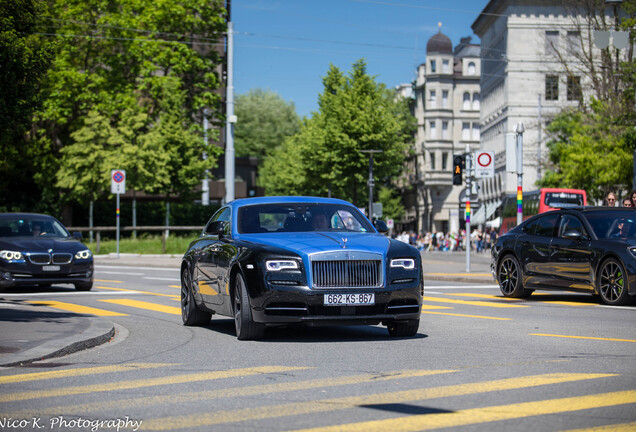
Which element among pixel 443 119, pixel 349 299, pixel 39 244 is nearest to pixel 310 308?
pixel 349 299

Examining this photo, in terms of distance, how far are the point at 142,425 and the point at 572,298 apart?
13533mm

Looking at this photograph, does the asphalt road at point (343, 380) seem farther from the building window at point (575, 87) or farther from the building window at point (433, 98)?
the building window at point (433, 98)

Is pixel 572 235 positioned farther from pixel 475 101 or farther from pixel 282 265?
pixel 475 101

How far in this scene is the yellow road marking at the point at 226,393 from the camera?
6.73 meters

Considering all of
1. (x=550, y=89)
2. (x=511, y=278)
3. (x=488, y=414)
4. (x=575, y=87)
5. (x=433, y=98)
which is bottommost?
(x=488, y=414)

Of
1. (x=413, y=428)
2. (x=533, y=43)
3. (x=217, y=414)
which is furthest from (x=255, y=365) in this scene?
(x=533, y=43)

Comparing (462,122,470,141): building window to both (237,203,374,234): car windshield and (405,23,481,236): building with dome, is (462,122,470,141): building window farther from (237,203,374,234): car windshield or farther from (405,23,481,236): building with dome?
(237,203,374,234): car windshield

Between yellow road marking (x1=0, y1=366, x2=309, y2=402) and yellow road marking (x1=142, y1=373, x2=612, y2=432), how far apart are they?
4.61 ft

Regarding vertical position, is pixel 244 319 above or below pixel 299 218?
below

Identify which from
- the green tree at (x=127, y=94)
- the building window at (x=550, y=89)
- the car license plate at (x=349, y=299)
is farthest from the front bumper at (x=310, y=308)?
the building window at (x=550, y=89)

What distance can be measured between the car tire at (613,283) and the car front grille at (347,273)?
6.29m

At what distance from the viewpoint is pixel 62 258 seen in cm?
1986

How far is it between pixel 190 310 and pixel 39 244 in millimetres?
7760

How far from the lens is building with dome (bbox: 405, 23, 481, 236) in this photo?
380 ft
